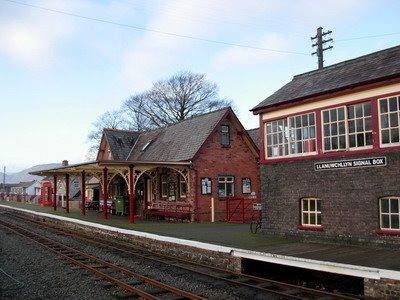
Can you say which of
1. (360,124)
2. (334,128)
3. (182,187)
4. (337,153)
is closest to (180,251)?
(337,153)

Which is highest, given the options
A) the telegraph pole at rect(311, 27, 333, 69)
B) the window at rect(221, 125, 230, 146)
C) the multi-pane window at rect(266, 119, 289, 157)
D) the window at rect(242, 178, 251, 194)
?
the telegraph pole at rect(311, 27, 333, 69)

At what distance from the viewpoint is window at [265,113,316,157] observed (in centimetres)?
1464

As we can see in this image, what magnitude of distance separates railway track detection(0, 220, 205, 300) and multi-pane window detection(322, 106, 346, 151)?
22.3 ft

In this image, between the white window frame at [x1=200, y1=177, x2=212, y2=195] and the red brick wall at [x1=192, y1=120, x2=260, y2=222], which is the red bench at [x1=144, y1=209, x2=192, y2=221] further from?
the white window frame at [x1=200, y1=177, x2=212, y2=195]

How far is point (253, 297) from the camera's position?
9438 mm

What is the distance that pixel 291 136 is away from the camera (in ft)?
50.3

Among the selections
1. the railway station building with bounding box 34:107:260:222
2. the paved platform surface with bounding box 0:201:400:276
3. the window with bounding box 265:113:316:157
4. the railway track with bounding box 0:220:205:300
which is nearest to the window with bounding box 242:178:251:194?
the railway station building with bounding box 34:107:260:222

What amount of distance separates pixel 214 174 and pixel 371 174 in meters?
12.6

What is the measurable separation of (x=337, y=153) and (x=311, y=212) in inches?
84.3

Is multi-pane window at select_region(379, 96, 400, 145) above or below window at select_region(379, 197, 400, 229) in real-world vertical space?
above

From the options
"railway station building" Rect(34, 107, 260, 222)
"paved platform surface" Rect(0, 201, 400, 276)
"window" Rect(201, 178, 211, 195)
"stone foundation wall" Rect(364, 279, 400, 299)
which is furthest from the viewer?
"window" Rect(201, 178, 211, 195)

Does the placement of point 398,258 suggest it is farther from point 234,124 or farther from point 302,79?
point 234,124

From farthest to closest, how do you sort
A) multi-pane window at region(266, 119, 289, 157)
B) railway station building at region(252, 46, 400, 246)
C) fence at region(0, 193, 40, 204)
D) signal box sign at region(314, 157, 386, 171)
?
fence at region(0, 193, 40, 204) → multi-pane window at region(266, 119, 289, 157) → signal box sign at region(314, 157, 386, 171) → railway station building at region(252, 46, 400, 246)

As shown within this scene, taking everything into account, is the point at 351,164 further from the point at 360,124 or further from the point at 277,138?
the point at 277,138
